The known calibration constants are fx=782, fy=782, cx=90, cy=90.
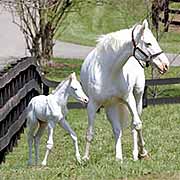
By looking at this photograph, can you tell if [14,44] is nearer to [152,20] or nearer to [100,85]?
[152,20]

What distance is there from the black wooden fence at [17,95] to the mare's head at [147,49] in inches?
139

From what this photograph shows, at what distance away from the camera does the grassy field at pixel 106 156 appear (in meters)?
7.90

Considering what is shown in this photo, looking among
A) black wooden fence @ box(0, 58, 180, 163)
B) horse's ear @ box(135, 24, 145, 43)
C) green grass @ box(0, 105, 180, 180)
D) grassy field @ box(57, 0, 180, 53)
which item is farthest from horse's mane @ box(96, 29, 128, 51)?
grassy field @ box(57, 0, 180, 53)

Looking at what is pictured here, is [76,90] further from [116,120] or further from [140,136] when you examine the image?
[140,136]

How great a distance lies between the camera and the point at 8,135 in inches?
503

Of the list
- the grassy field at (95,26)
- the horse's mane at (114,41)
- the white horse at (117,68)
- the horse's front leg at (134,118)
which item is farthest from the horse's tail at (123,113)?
the grassy field at (95,26)

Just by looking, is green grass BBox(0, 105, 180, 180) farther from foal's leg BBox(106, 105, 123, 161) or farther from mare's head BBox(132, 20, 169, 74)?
mare's head BBox(132, 20, 169, 74)

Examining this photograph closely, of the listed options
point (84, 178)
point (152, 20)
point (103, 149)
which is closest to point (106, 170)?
point (84, 178)

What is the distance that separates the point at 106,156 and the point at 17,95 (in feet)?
11.6

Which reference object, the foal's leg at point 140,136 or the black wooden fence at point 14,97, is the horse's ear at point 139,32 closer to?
the foal's leg at point 140,136

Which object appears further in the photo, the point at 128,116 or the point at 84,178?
the point at 128,116

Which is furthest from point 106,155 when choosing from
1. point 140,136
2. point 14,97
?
point 14,97

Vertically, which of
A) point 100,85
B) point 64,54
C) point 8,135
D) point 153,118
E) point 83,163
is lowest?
point 64,54

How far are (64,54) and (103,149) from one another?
1787 centimetres
